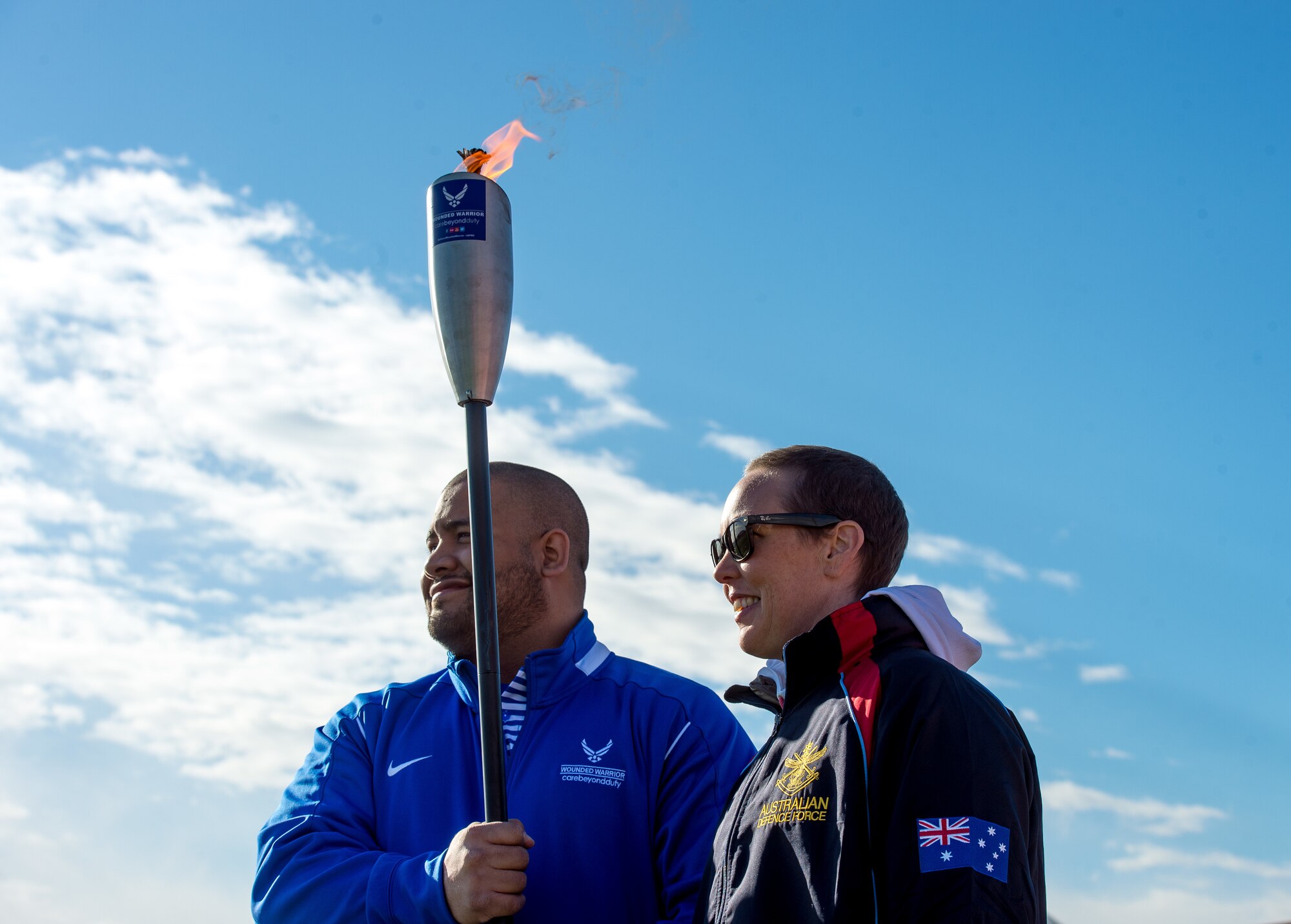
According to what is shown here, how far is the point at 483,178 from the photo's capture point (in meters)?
4.43

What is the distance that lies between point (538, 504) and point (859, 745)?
2871 millimetres

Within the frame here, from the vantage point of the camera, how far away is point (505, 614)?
567 cm

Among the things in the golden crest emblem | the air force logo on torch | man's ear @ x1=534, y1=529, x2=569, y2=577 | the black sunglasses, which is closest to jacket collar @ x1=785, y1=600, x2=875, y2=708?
the golden crest emblem

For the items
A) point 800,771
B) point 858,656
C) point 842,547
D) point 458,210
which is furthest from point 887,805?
point 458,210

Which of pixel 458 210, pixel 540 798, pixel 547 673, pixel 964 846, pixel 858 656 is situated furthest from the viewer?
pixel 547 673

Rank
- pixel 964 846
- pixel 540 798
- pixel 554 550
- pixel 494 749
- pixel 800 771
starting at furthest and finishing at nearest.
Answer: pixel 554 550
pixel 540 798
pixel 494 749
pixel 800 771
pixel 964 846

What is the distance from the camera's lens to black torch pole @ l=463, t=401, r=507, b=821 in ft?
13.3

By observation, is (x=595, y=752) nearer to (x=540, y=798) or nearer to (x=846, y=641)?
(x=540, y=798)

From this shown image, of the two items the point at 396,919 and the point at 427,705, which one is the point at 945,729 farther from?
the point at 427,705

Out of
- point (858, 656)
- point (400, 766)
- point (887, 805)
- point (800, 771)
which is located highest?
point (858, 656)

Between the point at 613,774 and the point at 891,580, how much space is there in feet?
4.58

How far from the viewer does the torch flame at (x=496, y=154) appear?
4633 millimetres

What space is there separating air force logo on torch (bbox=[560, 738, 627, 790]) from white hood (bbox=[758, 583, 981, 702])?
151cm

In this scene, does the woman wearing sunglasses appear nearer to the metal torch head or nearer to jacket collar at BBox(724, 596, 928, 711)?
jacket collar at BBox(724, 596, 928, 711)
